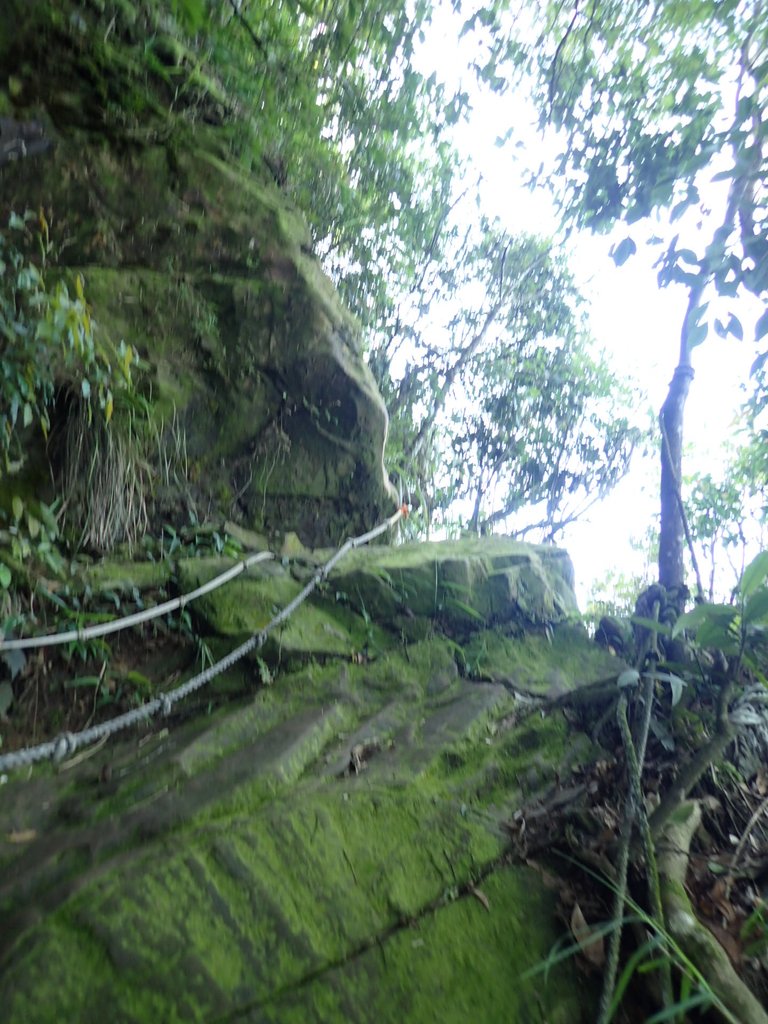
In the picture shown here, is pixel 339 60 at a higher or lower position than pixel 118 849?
higher

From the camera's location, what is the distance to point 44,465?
356 centimetres

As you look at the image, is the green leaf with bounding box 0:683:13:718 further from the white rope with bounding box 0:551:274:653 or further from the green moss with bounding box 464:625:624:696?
the green moss with bounding box 464:625:624:696

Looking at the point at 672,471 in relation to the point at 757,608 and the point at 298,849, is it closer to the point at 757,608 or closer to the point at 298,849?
the point at 757,608

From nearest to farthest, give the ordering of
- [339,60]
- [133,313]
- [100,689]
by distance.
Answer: [100,689], [133,313], [339,60]

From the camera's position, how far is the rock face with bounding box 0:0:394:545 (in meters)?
4.20

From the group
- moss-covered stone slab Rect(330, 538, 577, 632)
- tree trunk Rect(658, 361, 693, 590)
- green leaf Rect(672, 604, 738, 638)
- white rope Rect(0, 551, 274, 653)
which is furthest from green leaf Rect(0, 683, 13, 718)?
tree trunk Rect(658, 361, 693, 590)

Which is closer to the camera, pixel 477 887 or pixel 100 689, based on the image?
pixel 477 887

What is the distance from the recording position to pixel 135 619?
107 inches

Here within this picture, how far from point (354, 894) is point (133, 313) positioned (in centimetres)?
371

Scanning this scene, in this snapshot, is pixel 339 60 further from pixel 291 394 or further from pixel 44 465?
pixel 44 465

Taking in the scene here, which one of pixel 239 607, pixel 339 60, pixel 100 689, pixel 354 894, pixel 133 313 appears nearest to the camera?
pixel 354 894

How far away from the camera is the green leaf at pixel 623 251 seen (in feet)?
8.82

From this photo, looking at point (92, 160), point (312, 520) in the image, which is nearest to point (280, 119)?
point (92, 160)

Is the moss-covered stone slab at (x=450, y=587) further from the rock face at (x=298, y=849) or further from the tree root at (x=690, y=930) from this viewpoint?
the tree root at (x=690, y=930)
